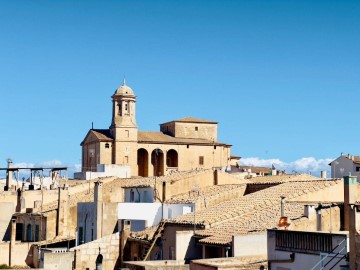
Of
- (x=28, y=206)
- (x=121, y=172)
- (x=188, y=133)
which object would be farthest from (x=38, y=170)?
(x=188, y=133)

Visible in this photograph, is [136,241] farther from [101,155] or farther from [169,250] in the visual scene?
[101,155]

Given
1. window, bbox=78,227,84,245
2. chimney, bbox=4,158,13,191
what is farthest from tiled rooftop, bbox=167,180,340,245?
chimney, bbox=4,158,13,191

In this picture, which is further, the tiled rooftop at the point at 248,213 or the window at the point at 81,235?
the window at the point at 81,235

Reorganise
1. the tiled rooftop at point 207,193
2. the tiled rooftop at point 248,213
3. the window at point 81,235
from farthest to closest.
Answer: the window at point 81,235 → the tiled rooftop at point 207,193 → the tiled rooftop at point 248,213

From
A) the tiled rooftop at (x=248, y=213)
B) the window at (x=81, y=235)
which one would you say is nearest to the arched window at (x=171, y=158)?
the window at (x=81, y=235)

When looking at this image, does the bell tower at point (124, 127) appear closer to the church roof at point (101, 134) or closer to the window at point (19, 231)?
the church roof at point (101, 134)

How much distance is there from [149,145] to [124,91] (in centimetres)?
769

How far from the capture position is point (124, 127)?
9075 cm

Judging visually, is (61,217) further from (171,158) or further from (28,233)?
(171,158)

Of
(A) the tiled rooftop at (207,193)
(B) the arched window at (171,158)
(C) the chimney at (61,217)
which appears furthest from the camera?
(B) the arched window at (171,158)

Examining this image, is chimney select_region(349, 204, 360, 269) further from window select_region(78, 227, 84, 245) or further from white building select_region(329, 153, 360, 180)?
white building select_region(329, 153, 360, 180)

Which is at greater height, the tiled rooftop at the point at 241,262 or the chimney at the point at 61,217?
the chimney at the point at 61,217

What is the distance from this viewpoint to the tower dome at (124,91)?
9234cm

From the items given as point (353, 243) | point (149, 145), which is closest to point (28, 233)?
point (353, 243)
